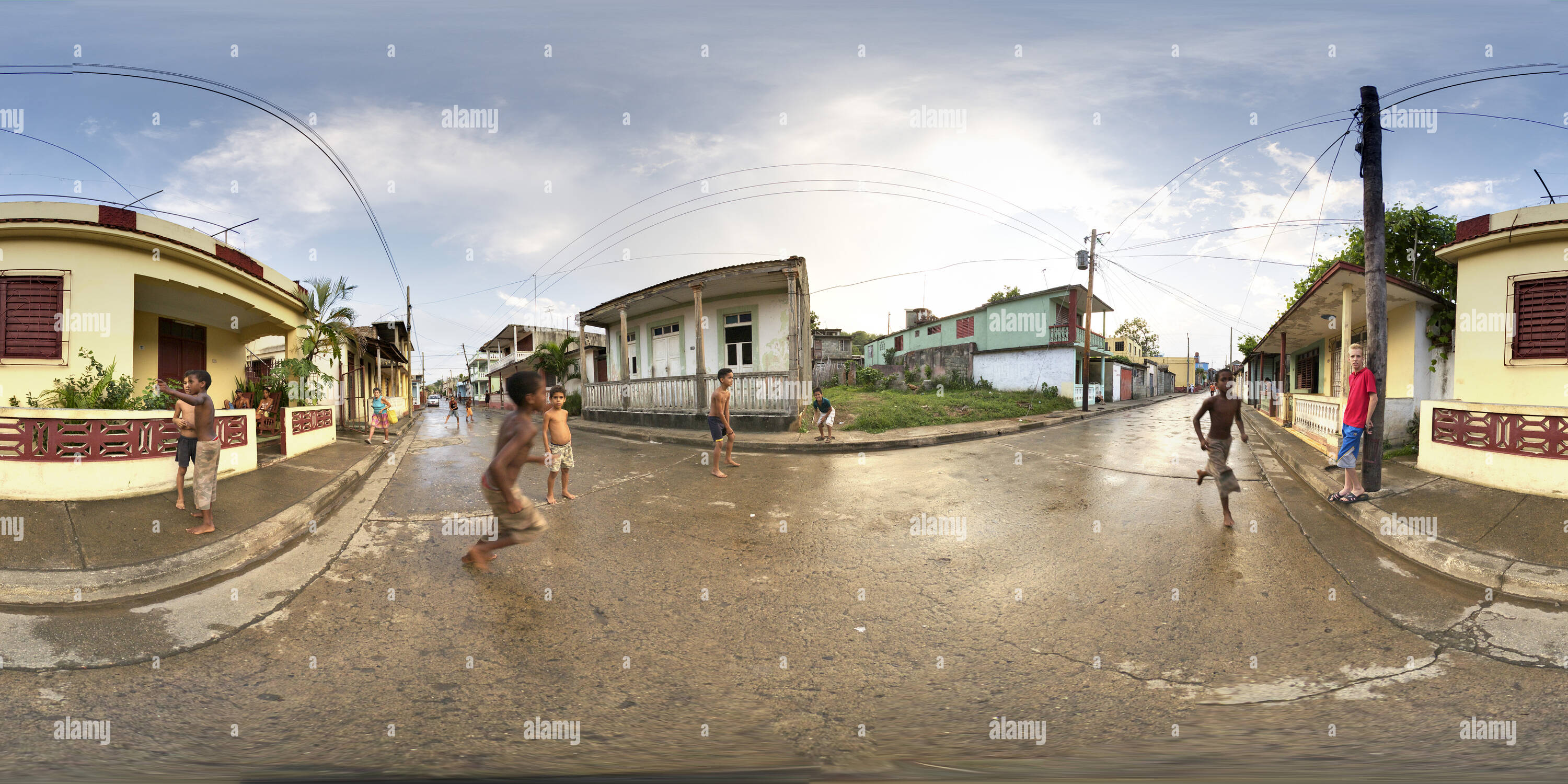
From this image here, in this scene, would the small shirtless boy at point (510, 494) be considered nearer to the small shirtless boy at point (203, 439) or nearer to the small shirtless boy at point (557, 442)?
the small shirtless boy at point (557, 442)

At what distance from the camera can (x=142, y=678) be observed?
2.92 meters

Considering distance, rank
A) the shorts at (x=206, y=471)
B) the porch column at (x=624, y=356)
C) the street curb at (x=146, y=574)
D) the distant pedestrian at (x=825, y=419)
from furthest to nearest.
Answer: the porch column at (x=624, y=356), the distant pedestrian at (x=825, y=419), the shorts at (x=206, y=471), the street curb at (x=146, y=574)

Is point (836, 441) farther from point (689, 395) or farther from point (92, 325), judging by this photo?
point (92, 325)

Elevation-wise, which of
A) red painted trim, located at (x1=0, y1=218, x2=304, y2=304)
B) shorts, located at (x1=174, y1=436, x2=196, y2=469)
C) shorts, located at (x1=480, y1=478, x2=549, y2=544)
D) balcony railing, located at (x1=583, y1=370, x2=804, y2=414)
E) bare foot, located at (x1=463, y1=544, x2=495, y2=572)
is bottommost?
bare foot, located at (x1=463, y1=544, x2=495, y2=572)

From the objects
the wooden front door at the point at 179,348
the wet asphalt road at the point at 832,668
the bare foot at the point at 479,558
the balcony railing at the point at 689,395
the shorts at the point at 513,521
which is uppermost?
the wooden front door at the point at 179,348

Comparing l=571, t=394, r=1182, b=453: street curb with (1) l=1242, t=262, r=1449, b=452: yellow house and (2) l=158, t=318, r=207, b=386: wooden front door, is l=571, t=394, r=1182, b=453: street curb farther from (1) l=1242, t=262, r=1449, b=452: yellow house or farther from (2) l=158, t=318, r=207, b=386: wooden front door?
(2) l=158, t=318, r=207, b=386: wooden front door

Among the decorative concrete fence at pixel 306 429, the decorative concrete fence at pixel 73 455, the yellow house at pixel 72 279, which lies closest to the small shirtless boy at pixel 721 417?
the decorative concrete fence at pixel 73 455

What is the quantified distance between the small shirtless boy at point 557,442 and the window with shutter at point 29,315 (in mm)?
6423

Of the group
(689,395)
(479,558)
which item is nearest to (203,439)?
(479,558)

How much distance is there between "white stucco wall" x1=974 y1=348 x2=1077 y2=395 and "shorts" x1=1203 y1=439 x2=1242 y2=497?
1983cm

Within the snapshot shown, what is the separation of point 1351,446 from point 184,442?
1202cm

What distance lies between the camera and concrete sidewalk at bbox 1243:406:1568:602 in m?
3.96

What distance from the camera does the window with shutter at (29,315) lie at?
7094 mm

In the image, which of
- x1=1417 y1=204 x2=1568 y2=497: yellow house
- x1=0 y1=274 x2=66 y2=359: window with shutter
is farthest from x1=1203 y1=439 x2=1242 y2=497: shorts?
x1=0 y1=274 x2=66 y2=359: window with shutter
